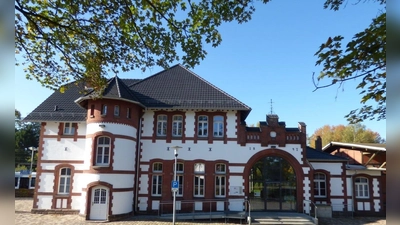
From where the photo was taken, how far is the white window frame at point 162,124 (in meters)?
17.3

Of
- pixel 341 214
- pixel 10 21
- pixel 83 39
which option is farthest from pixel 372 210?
pixel 10 21

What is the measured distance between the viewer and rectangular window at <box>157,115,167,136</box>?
681 inches

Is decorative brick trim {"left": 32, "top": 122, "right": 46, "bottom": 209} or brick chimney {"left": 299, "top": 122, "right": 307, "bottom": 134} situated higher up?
brick chimney {"left": 299, "top": 122, "right": 307, "bottom": 134}

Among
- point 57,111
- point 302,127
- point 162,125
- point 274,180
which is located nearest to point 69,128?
point 57,111

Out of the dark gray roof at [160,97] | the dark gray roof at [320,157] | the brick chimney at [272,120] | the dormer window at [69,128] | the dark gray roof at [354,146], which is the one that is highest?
the dark gray roof at [160,97]

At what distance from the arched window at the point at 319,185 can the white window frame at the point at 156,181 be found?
32.7 ft

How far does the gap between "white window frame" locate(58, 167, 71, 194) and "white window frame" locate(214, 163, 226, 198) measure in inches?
364

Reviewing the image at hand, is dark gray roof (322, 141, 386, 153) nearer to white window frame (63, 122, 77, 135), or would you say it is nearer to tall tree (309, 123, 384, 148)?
tall tree (309, 123, 384, 148)

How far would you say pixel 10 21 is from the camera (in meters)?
1.21

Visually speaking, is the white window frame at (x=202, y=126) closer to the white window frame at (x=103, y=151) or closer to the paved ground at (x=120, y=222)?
the paved ground at (x=120, y=222)

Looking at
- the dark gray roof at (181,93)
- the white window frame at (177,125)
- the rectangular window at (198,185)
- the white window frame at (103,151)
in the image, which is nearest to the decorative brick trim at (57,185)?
the white window frame at (103,151)

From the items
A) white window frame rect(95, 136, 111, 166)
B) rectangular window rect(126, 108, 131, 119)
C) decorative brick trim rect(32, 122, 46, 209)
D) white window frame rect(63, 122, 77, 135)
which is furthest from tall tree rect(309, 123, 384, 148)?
decorative brick trim rect(32, 122, 46, 209)

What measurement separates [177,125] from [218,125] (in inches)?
104

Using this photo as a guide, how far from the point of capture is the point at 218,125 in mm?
17266
